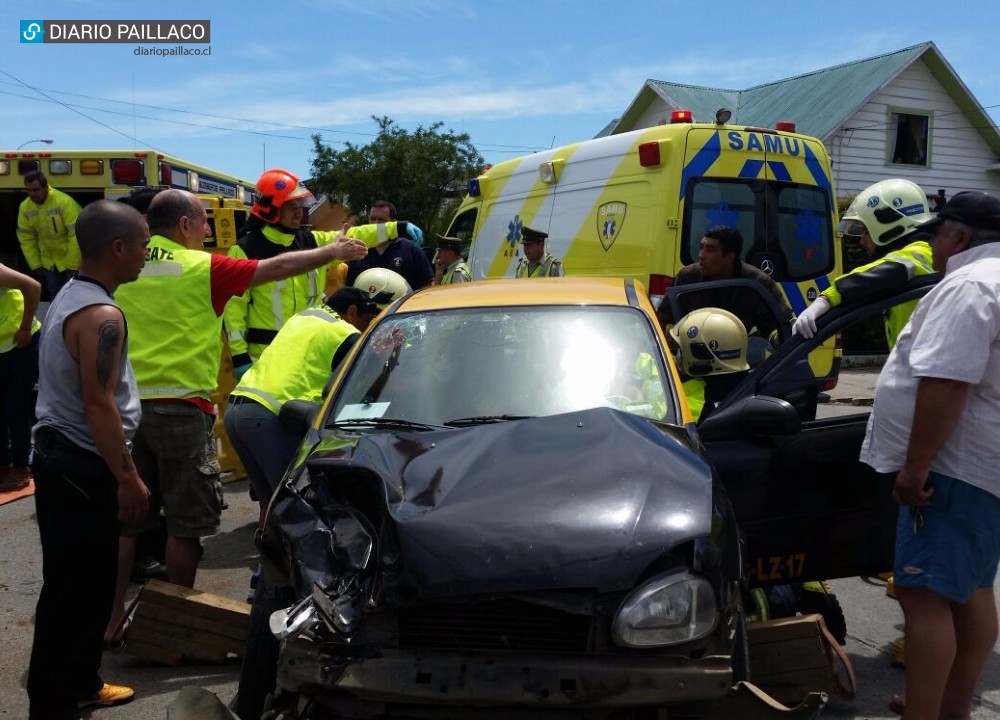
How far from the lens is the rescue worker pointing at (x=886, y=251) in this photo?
404cm

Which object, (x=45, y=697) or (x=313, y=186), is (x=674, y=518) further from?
(x=313, y=186)

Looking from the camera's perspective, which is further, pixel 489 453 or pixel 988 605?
pixel 988 605

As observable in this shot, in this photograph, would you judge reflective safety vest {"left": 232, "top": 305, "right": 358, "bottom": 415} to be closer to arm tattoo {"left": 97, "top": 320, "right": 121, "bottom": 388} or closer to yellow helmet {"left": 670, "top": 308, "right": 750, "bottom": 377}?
arm tattoo {"left": 97, "top": 320, "right": 121, "bottom": 388}

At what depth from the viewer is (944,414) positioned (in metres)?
3.09

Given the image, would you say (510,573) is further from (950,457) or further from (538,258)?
(538,258)

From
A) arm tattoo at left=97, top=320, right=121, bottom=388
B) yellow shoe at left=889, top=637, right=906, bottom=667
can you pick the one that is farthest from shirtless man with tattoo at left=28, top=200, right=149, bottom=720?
yellow shoe at left=889, top=637, right=906, bottom=667

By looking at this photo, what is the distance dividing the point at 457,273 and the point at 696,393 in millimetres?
4902

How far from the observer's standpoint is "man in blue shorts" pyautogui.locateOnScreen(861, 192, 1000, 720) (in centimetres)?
307

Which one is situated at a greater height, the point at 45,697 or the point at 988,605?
the point at 988,605

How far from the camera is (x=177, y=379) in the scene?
4410mm

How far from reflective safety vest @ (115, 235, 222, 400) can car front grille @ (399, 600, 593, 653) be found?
2219 millimetres

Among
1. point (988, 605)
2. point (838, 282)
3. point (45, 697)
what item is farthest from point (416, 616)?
point (838, 282)

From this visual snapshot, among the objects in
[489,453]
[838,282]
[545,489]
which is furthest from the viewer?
[838,282]

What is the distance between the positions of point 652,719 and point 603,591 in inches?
15.1
